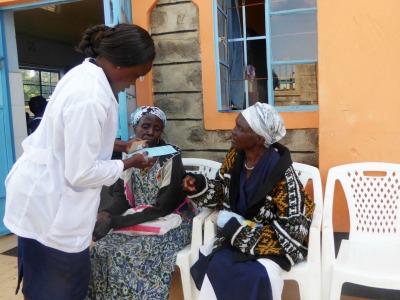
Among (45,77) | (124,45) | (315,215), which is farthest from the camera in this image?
(45,77)

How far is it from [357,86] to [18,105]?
3364mm

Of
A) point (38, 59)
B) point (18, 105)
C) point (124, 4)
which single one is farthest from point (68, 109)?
point (38, 59)

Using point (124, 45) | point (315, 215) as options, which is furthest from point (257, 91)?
point (124, 45)

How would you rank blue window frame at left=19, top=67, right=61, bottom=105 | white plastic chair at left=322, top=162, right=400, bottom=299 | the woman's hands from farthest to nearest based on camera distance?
blue window frame at left=19, top=67, right=61, bottom=105, the woman's hands, white plastic chair at left=322, top=162, right=400, bottom=299

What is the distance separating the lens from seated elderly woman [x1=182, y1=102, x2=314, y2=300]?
2.03 meters

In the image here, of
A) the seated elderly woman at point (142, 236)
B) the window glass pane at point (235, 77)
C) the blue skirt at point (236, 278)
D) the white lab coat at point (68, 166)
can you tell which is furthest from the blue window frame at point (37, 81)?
the blue skirt at point (236, 278)

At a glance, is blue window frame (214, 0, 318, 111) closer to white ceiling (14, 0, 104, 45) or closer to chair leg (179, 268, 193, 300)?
chair leg (179, 268, 193, 300)

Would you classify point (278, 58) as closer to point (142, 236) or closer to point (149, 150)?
point (149, 150)

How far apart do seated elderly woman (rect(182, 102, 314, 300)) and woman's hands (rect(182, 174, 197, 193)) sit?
219mm

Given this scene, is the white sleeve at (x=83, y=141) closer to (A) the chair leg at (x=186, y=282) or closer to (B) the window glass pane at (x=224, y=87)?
(A) the chair leg at (x=186, y=282)

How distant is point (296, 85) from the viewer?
11.0ft

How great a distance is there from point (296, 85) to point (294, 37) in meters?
0.39

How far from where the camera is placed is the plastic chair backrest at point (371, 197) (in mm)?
2553

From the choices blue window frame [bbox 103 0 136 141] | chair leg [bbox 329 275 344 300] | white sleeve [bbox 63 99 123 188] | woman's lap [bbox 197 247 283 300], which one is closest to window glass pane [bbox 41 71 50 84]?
blue window frame [bbox 103 0 136 141]
